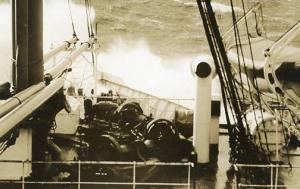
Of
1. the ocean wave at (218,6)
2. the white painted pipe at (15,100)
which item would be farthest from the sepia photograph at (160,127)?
the ocean wave at (218,6)

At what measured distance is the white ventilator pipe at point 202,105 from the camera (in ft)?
29.7

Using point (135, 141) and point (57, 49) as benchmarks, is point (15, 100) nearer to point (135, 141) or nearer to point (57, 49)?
point (135, 141)

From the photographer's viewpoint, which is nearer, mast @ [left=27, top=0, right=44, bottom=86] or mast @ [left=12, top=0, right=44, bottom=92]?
mast @ [left=12, top=0, right=44, bottom=92]

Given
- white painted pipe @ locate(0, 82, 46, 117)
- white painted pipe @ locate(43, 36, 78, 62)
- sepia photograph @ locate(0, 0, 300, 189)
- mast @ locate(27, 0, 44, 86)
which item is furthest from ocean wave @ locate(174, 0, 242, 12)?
Answer: white painted pipe @ locate(0, 82, 46, 117)

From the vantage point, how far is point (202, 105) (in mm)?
9164

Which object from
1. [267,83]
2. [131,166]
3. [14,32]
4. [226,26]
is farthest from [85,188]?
[226,26]

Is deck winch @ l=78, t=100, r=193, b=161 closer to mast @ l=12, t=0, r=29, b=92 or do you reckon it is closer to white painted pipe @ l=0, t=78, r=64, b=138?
white painted pipe @ l=0, t=78, r=64, b=138

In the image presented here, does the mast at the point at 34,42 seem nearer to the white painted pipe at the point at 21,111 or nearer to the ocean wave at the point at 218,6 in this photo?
the white painted pipe at the point at 21,111

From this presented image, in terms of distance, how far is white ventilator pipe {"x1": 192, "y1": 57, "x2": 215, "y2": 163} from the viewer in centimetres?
904

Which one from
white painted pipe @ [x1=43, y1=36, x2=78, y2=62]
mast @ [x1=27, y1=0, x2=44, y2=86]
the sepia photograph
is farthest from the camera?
white painted pipe @ [x1=43, y1=36, x2=78, y2=62]

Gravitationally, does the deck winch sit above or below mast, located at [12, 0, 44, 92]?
below

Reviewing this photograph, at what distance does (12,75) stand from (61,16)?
93.4ft

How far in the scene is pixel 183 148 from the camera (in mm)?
9289

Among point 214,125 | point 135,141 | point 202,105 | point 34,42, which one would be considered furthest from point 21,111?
point 214,125
